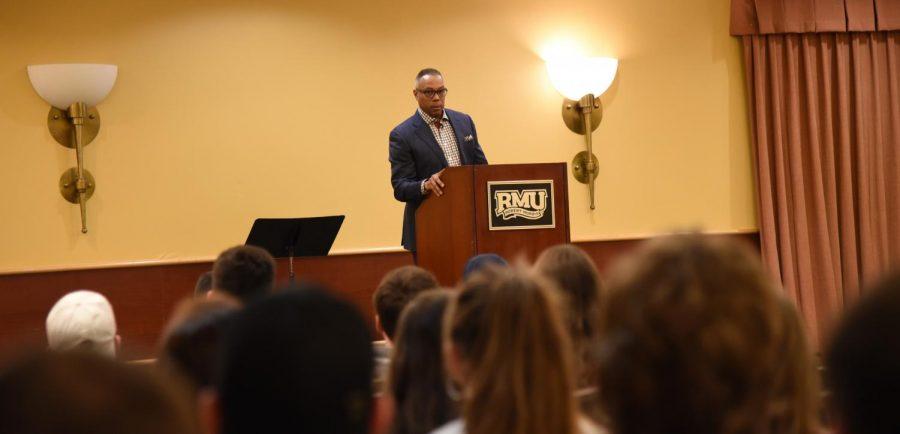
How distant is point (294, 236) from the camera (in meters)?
4.77

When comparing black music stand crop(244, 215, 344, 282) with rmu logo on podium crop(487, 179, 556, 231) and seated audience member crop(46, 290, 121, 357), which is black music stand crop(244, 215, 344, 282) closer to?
rmu logo on podium crop(487, 179, 556, 231)

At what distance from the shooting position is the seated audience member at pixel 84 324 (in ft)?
9.01

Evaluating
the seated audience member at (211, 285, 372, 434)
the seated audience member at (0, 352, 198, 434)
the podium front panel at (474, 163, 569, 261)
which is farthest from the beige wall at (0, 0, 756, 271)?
the seated audience member at (0, 352, 198, 434)

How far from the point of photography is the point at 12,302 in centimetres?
536

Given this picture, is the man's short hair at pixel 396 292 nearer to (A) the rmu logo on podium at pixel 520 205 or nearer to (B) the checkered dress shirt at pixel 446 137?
(A) the rmu logo on podium at pixel 520 205

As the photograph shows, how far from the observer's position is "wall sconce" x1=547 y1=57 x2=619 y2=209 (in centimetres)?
614

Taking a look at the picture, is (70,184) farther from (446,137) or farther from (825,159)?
(825,159)

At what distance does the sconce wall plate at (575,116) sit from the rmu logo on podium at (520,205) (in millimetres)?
2160

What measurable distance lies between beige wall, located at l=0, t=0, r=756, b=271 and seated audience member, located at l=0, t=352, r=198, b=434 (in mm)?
A: 5102

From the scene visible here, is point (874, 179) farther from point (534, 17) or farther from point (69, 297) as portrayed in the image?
point (69, 297)

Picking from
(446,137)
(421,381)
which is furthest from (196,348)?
(446,137)

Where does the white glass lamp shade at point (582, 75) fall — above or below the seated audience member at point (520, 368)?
Result: above

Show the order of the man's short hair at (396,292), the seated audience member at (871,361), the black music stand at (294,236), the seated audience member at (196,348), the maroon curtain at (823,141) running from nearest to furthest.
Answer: the seated audience member at (871,361), the seated audience member at (196,348), the man's short hair at (396,292), the black music stand at (294,236), the maroon curtain at (823,141)

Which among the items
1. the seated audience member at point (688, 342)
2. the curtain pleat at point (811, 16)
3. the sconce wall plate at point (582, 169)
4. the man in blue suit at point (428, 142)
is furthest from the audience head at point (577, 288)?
the curtain pleat at point (811, 16)
